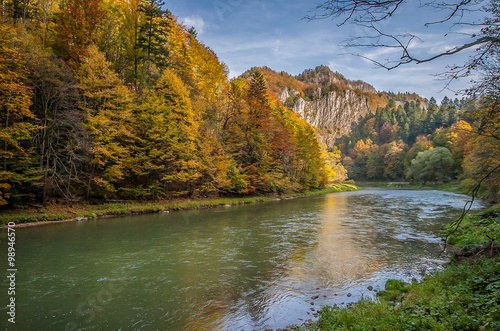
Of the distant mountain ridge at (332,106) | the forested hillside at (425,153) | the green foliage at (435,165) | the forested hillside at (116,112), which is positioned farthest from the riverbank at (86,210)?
the distant mountain ridge at (332,106)

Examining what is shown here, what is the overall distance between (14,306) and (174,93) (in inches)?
821

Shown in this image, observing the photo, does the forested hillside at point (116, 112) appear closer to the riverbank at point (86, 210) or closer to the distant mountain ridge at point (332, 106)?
the riverbank at point (86, 210)

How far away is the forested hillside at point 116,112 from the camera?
1608 centimetres

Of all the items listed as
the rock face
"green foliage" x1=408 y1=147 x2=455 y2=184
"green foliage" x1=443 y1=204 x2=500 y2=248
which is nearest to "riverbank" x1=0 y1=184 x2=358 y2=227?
"green foliage" x1=443 y1=204 x2=500 y2=248

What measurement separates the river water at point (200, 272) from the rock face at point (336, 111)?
164 meters

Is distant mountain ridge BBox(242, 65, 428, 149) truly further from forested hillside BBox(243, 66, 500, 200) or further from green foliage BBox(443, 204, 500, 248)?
green foliage BBox(443, 204, 500, 248)

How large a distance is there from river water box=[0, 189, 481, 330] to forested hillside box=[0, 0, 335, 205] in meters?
5.32

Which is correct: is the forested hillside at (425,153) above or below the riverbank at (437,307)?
above

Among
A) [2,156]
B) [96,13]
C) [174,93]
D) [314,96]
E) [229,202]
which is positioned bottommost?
[229,202]

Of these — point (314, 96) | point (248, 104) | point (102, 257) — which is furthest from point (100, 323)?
point (314, 96)

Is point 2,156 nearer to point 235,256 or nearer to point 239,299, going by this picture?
point 235,256

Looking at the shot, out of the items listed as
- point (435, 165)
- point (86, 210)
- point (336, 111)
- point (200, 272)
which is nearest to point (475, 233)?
point (200, 272)

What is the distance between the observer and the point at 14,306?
20.1 feet

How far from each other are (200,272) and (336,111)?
619 feet
